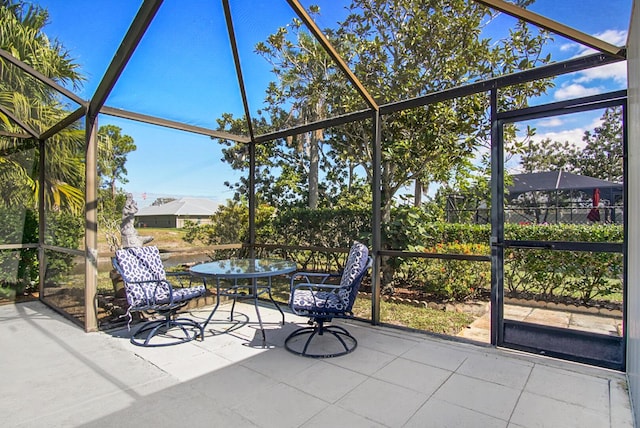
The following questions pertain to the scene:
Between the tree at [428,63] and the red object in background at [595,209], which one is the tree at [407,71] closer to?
the tree at [428,63]

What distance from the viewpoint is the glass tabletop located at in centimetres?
323

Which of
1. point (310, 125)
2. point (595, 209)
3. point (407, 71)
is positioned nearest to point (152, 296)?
point (310, 125)

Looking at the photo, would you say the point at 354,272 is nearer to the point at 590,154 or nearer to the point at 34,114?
the point at 590,154

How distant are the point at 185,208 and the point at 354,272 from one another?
3797 millimetres

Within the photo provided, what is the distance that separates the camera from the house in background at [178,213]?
497cm

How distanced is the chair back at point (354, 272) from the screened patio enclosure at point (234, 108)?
578mm

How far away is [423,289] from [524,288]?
2203 millimetres

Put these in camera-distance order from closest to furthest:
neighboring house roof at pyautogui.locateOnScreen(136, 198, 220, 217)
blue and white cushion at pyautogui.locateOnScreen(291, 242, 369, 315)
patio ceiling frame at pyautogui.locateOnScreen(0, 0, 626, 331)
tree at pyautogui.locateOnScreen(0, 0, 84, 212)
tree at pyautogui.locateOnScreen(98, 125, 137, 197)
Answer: patio ceiling frame at pyautogui.locateOnScreen(0, 0, 626, 331)
blue and white cushion at pyautogui.locateOnScreen(291, 242, 369, 315)
tree at pyautogui.locateOnScreen(0, 0, 84, 212)
tree at pyautogui.locateOnScreen(98, 125, 137, 197)
neighboring house roof at pyautogui.locateOnScreen(136, 198, 220, 217)

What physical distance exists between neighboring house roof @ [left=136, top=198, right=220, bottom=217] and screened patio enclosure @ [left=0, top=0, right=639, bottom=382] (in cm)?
41

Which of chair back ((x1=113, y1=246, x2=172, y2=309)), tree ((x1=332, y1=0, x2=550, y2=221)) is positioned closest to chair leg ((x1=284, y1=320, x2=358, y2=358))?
chair back ((x1=113, y1=246, x2=172, y2=309))

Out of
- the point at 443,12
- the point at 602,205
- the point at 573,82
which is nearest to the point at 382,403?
the point at 602,205

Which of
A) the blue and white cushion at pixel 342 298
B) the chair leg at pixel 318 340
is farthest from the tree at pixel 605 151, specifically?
the chair leg at pixel 318 340

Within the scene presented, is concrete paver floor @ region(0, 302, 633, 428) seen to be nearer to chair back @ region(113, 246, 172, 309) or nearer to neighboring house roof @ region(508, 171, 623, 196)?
chair back @ region(113, 246, 172, 309)

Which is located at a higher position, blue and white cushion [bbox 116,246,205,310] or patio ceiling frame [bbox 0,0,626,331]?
patio ceiling frame [bbox 0,0,626,331]
